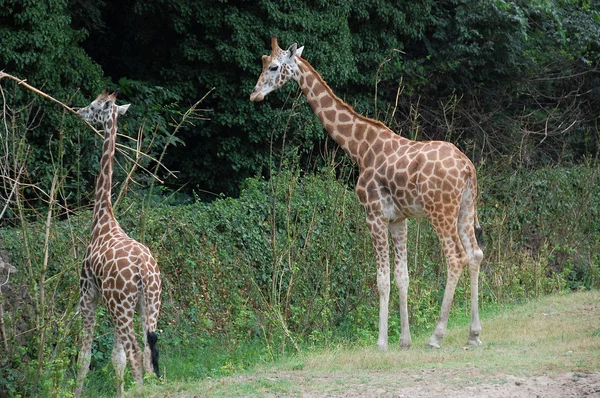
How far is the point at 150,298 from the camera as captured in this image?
305 inches

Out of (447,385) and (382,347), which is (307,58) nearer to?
(382,347)

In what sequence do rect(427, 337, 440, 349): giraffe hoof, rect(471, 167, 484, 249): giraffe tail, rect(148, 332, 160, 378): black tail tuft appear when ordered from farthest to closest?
rect(471, 167, 484, 249): giraffe tail
rect(427, 337, 440, 349): giraffe hoof
rect(148, 332, 160, 378): black tail tuft

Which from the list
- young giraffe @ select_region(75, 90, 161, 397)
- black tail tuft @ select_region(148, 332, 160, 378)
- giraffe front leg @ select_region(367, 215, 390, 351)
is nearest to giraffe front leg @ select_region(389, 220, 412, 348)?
giraffe front leg @ select_region(367, 215, 390, 351)

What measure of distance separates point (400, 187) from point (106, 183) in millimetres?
3001

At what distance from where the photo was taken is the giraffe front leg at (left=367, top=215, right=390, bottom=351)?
935 centimetres

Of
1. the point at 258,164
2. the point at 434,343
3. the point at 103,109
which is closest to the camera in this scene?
the point at 103,109

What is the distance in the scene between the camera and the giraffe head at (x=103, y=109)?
28.4 feet

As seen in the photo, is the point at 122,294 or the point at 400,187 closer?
the point at 122,294

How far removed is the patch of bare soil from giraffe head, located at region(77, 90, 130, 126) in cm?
303

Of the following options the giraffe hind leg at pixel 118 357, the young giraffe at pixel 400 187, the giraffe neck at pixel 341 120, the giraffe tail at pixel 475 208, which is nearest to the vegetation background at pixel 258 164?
the giraffe hind leg at pixel 118 357

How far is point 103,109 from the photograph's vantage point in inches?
343

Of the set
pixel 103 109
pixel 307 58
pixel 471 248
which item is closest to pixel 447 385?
pixel 471 248

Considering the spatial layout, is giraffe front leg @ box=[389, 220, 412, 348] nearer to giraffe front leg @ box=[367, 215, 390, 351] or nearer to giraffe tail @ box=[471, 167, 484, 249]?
giraffe front leg @ box=[367, 215, 390, 351]

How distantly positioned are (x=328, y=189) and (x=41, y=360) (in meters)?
4.87
